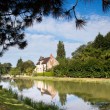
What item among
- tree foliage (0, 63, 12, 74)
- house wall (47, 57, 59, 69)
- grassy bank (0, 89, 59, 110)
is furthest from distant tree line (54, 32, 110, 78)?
tree foliage (0, 63, 12, 74)

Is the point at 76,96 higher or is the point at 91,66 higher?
the point at 91,66

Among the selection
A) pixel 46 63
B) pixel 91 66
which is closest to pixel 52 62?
pixel 46 63

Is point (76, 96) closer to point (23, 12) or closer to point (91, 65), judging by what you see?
point (23, 12)

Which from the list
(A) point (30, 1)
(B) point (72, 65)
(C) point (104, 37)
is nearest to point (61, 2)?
(A) point (30, 1)

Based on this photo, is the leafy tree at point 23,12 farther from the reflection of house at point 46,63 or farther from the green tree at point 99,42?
the reflection of house at point 46,63

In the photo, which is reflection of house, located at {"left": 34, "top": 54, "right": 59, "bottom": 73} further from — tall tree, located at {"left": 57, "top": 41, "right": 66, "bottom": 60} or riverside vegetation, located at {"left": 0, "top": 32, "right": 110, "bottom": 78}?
riverside vegetation, located at {"left": 0, "top": 32, "right": 110, "bottom": 78}

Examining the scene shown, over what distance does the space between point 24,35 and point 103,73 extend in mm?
39053

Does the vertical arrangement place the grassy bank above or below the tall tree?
below

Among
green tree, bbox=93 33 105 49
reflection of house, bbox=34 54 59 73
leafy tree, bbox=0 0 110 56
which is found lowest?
leafy tree, bbox=0 0 110 56

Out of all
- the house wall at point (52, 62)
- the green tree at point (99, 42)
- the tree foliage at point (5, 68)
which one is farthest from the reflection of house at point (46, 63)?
the green tree at point (99, 42)

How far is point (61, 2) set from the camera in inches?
255

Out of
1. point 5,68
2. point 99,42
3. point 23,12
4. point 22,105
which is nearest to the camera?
point 23,12

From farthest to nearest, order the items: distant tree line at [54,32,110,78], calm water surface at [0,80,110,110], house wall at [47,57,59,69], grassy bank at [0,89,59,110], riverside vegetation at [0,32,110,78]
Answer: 1. house wall at [47,57,59,69]
2. riverside vegetation at [0,32,110,78]
3. distant tree line at [54,32,110,78]
4. calm water surface at [0,80,110,110]
5. grassy bank at [0,89,59,110]

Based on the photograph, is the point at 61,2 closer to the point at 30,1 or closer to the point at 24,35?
the point at 30,1
